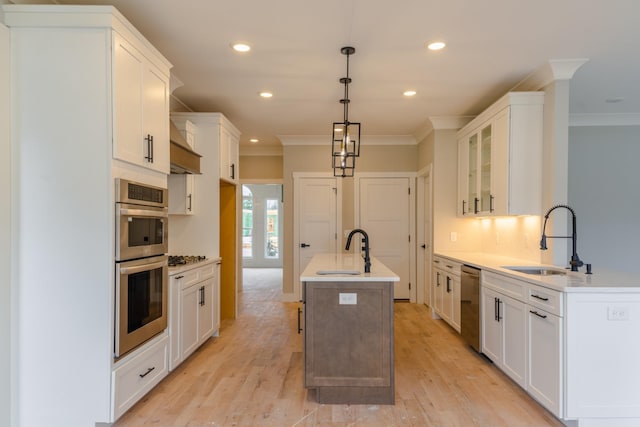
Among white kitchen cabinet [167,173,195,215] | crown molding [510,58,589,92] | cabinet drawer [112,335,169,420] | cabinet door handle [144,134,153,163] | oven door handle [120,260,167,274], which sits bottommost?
cabinet drawer [112,335,169,420]

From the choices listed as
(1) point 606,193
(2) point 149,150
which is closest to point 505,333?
(2) point 149,150

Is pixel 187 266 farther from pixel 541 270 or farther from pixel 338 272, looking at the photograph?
pixel 541 270

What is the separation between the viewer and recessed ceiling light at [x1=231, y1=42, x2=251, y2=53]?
2.91m

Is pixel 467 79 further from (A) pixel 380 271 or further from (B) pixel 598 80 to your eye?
(A) pixel 380 271

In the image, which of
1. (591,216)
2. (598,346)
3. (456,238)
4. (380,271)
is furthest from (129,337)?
(591,216)

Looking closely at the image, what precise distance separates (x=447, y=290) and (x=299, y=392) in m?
2.37

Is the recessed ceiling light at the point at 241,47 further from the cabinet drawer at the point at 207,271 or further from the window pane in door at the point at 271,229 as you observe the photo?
the window pane in door at the point at 271,229

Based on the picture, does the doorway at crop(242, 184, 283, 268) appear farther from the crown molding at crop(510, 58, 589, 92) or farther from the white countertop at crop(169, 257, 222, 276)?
the crown molding at crop(510, 58, 589, 92)

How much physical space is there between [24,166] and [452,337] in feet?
13.4

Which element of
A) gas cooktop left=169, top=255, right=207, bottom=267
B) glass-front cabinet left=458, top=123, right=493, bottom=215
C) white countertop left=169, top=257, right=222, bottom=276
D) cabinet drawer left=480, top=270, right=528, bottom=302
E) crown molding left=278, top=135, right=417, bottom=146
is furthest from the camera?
crown molding left=278, top=135, right=417, bottom=146

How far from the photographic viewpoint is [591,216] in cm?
486

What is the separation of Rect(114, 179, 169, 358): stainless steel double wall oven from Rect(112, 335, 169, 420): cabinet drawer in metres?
0.12

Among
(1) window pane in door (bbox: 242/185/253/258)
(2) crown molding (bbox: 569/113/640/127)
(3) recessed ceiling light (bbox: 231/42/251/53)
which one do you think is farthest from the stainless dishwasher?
(1) window pane in door (bbox: 242/185/253/258)

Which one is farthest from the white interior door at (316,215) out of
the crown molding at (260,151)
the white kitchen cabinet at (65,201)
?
the white kitchen cabinet at (65,201)
